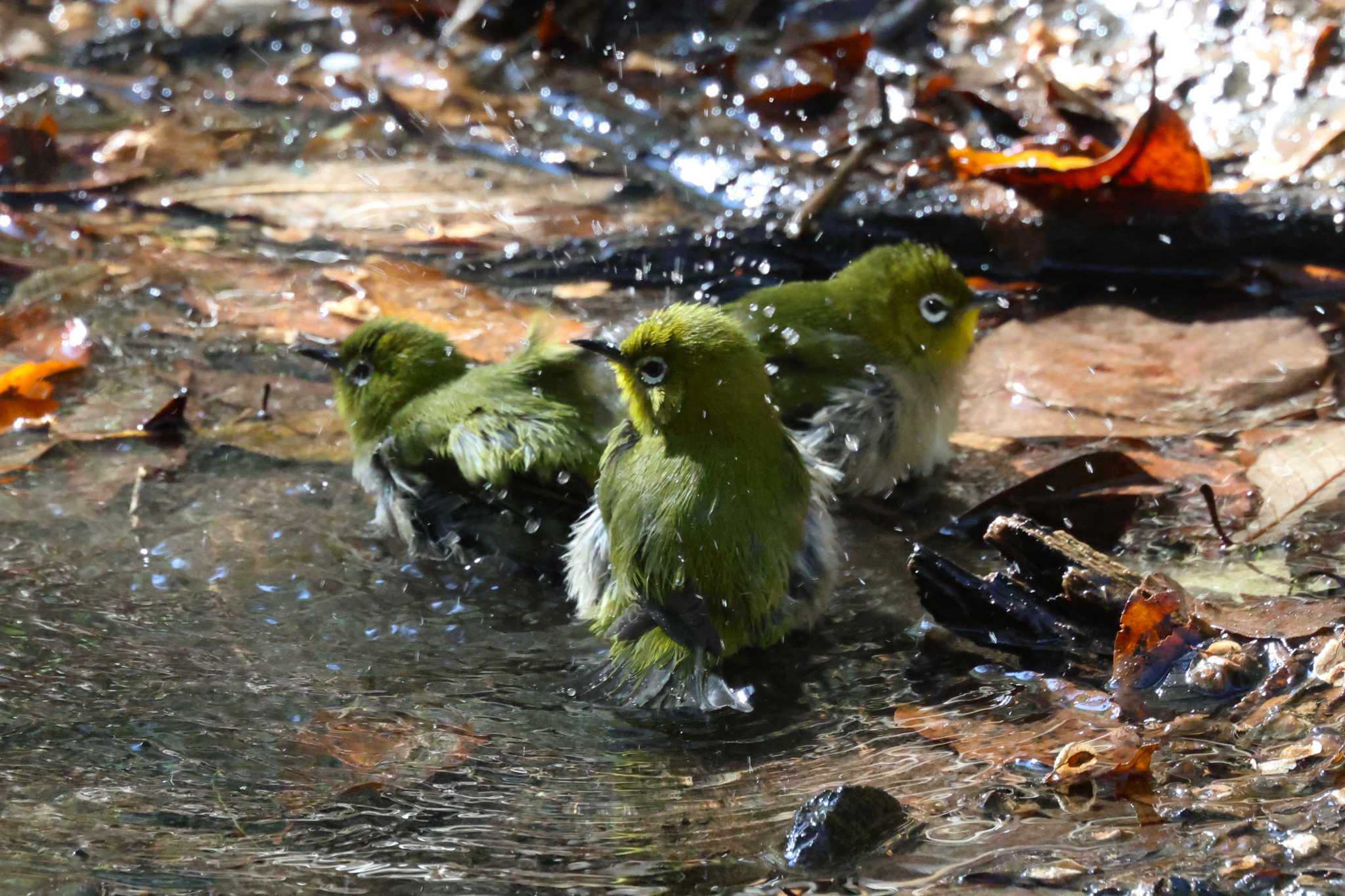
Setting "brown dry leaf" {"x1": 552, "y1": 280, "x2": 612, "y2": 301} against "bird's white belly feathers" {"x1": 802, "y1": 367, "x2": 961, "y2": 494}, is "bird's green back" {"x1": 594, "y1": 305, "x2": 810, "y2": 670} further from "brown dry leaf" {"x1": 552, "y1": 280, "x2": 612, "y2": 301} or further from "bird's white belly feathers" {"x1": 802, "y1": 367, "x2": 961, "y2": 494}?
"brown dry leaf" {"x1": 552, "y1": 280, "x2": 612, "y2": 301}

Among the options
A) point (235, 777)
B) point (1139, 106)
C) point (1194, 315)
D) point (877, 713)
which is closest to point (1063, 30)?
point (1139, 106)

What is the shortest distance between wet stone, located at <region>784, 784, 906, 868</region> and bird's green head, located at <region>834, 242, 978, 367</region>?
277cm

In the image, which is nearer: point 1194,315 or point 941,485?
point 941,485

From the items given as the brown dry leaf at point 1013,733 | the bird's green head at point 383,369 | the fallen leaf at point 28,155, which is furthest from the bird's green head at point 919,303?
the fallen leaf at point 28,155

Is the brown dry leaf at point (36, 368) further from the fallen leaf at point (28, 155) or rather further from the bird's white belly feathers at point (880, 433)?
the bird's white belly feathers at point (880, 433)

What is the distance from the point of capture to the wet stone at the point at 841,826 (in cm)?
254

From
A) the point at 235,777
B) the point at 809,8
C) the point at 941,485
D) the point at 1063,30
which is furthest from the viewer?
the point at 809,8

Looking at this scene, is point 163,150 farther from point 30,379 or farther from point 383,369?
point 383,369

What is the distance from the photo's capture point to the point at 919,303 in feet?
17.1

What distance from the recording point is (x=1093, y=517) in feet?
14.0

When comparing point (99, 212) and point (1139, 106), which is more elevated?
point (1139, 106)

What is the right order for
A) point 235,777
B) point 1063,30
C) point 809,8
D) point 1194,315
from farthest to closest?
point 809,8, point 1063,30, point 1194,315, point 235,777

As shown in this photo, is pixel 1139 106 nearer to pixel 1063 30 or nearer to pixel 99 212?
pixel 1063 30

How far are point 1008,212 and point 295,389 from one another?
10.3ft
